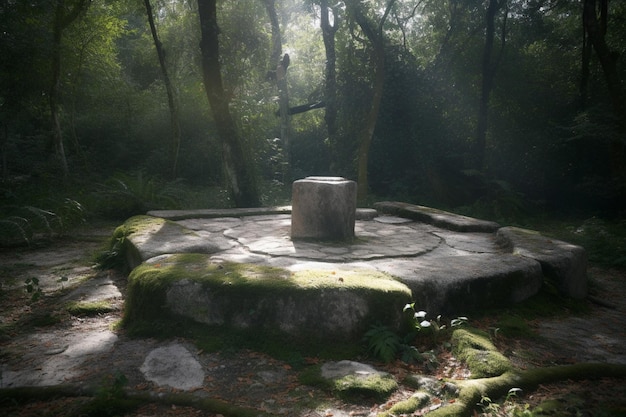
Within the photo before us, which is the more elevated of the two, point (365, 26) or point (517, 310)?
point (365, 26)

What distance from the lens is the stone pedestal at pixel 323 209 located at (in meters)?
5.11

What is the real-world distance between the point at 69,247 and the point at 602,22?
421 inches

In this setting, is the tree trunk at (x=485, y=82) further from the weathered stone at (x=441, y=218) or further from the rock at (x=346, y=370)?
the rock at (x=346, y=370)

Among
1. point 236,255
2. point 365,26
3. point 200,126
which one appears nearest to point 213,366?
point 236,255

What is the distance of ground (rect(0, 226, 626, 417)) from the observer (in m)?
2.41

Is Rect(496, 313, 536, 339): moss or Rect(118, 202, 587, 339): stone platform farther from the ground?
Rect(118, 202, 587, 339): stone platform

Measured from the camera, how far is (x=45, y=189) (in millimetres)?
10797

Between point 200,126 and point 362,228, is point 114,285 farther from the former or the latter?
point 200,126

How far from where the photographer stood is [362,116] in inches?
530

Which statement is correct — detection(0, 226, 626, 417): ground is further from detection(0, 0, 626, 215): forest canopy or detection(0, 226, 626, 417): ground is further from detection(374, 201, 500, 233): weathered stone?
detection(0, 0, 626, 215): forest canopy

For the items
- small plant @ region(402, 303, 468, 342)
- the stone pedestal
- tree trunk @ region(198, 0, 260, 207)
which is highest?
tree trunk @ region(198, 0, 260, 207)

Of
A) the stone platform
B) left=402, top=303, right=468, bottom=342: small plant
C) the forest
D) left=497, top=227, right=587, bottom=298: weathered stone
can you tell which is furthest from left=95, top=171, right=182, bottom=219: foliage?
left=402, top=303, right=468, bottom=342: small plant

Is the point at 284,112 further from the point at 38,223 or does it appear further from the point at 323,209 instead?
the point at 323,209

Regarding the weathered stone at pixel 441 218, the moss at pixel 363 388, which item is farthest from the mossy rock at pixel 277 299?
the weathered stone at pixel 441 218
